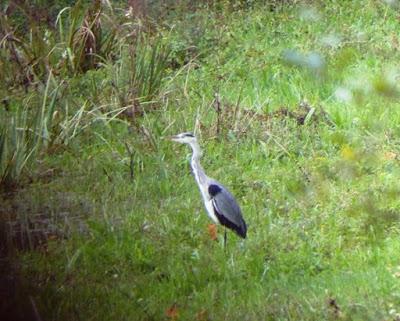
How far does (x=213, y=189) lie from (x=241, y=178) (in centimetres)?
114

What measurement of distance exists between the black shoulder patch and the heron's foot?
0.37m

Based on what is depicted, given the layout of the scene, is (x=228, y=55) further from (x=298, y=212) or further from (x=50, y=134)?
(x=298, y=212)

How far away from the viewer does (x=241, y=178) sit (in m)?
7.86

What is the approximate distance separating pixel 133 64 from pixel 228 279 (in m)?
3.20

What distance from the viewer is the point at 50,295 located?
6.05 m

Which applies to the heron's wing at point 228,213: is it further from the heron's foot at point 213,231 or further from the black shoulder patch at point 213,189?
the heron's foot at point 213,231

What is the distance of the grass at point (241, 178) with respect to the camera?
622cm

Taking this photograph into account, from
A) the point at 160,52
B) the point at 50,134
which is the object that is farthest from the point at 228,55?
the point at 50,134

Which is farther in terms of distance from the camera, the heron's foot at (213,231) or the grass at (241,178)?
the heron's foot at (213,231)

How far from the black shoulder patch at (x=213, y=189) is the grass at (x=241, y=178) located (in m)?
0.33

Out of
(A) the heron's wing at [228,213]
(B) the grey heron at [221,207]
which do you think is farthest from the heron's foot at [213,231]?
(A) the heron's wing at [228,213]

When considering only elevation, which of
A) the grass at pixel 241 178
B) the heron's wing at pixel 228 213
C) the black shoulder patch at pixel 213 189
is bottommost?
the grass at pixel 241 178

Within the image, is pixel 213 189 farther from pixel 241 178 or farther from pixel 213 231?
pixel 241 178

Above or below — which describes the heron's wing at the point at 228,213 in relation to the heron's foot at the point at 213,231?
above
